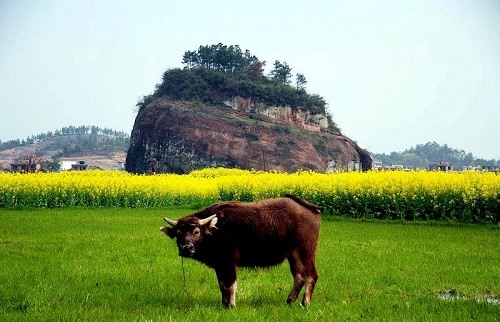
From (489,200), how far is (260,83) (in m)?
72.0

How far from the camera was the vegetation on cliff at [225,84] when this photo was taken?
85.6m

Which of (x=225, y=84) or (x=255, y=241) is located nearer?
(x=255, y=241)

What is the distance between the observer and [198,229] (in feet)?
23.1

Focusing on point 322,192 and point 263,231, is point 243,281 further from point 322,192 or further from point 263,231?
point 322,192

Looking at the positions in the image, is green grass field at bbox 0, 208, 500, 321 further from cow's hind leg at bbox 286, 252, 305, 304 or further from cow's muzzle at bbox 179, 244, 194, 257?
cow's muzzle at bbox 179, 244, 194, 257

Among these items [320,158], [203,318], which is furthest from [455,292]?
[320,158]

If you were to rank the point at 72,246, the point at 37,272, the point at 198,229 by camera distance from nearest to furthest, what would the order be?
the point at 198,229, the point at 37,272, the point at 72,246

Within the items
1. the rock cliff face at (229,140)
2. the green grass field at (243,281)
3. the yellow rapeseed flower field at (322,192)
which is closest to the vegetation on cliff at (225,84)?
the rock cliff face at (229,140)

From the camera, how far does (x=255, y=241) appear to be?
7.45 meters

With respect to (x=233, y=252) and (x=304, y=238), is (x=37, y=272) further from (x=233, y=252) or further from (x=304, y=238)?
(x=304, y=238)

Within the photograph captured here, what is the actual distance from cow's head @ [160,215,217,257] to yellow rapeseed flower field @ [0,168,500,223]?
14628 millimetres

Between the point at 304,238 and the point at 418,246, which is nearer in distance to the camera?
the point at 304,238

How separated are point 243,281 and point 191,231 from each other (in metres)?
2.63

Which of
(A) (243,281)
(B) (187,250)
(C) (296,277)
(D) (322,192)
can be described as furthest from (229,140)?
(B) (187,250)
